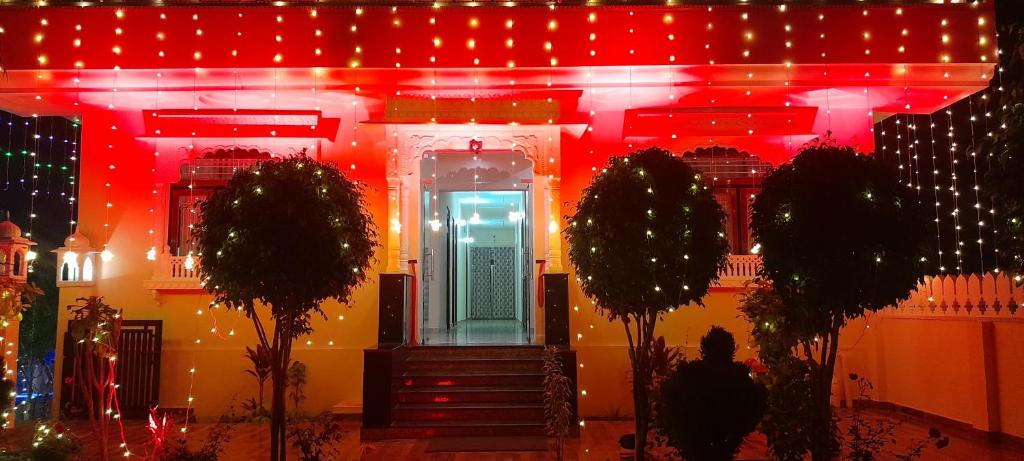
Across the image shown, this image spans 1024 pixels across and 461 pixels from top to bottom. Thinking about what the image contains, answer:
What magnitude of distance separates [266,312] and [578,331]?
4040mm

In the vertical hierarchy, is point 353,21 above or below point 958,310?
above

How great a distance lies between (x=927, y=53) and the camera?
338 inches

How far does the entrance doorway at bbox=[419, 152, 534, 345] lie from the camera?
37.7 ft

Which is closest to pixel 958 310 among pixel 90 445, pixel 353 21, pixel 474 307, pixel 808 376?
pixel 808 376

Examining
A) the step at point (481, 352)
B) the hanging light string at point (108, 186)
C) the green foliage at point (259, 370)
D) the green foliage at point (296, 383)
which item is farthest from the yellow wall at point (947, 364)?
the hanging light string at point (108, 186)

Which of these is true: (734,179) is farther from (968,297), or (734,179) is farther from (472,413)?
(472,413)

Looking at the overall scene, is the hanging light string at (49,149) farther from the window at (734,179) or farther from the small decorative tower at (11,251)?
the window at (734,179)

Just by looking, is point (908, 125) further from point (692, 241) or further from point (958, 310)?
point (692, 241)

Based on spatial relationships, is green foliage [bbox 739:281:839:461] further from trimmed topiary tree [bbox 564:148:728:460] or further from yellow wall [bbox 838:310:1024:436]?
yellow wall [bbox 838:310:1024:436]

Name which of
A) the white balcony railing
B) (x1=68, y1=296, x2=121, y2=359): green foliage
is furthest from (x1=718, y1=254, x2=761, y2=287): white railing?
(x1=68, y1=296, x2=121, y2=359): green foliage

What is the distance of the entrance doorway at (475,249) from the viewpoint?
1150 centimetres

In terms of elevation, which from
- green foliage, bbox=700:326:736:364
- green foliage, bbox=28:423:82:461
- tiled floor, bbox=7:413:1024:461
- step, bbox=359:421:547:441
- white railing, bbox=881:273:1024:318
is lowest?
tiled floor, bbox=7:413:1024:461

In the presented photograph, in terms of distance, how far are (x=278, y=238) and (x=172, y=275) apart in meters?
5.17

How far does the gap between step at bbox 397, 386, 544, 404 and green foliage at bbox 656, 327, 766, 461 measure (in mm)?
3805
